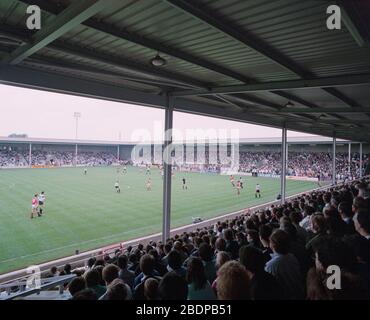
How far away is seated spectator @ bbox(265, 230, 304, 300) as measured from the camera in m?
3.19

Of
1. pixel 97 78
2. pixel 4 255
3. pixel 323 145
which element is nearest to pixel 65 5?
pixel 97 78

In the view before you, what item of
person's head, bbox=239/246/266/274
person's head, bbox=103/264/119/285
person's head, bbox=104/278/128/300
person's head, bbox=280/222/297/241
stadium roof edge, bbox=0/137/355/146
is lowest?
person's head, bbox=103/264/119/285

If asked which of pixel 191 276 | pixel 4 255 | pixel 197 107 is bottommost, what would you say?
pixel 4 255

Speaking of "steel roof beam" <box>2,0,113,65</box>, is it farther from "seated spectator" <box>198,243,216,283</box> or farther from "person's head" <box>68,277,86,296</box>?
"person's head" <box>68,277,86,296</box>

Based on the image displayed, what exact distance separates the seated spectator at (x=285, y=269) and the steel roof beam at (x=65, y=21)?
3.56 m

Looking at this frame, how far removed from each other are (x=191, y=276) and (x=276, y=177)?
45.0 metres

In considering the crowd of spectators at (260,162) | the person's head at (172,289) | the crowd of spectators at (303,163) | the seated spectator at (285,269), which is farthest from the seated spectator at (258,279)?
the crowd of spectators at (303,163)

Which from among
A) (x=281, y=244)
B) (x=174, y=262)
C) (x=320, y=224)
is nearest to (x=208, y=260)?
(x=174, y=262)

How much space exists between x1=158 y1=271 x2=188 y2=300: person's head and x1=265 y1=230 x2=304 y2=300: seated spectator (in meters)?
1.10

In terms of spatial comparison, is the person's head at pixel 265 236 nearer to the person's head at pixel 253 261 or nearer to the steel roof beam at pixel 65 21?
the person's head at pixel 253 261

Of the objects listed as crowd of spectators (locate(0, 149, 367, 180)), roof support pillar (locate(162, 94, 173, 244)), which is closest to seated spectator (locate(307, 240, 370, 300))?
roof support pillar (locate(162, 94, 173, 244))

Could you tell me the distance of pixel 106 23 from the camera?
17.8 feet

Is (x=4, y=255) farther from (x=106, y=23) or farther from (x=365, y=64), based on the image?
(x=365, y=64)

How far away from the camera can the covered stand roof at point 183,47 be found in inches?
183
